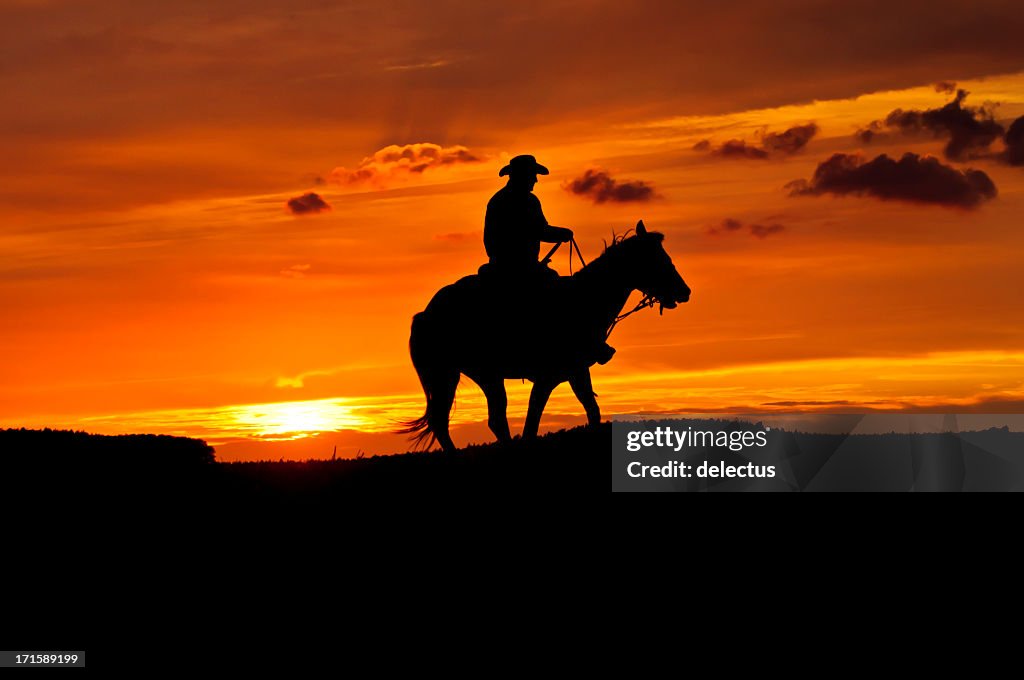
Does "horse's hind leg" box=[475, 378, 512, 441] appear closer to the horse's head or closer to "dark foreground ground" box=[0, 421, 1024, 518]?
"dark foreground ground" box=[0, 421, 1024, 518]

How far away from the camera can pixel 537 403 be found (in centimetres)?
2181

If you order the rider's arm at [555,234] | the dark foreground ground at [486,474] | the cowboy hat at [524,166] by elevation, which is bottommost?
the dark foreground ground at [486,474]

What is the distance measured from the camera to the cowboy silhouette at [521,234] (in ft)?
72.5

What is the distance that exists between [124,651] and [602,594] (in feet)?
17.6

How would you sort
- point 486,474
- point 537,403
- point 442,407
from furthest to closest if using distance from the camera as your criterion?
point 442,407
point 537,403
point 486,474

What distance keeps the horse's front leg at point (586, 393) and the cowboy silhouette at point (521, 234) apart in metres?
0.40

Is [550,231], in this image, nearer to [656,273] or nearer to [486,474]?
[656,273]

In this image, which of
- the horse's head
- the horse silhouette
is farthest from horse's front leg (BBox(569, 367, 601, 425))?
the horse's head

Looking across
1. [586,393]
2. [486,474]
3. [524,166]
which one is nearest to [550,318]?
[586,393]

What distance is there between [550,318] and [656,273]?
1.75m

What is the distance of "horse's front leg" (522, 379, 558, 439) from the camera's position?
21719 mm

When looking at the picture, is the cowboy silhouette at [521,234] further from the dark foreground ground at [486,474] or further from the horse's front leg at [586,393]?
the dark foreground ground at [486,474]

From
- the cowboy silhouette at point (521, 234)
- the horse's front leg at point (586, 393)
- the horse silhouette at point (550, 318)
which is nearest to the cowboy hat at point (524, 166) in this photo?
the cowboy silhouette at point (521, 234)

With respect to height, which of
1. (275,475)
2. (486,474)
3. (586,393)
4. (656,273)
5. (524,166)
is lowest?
(486,474)
